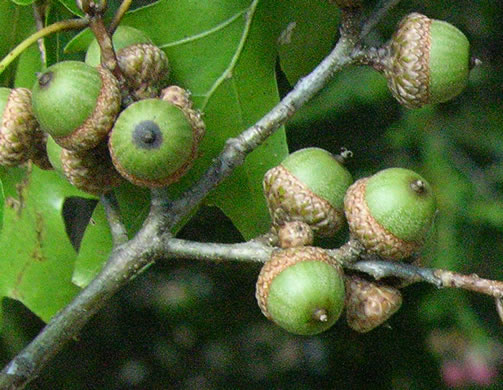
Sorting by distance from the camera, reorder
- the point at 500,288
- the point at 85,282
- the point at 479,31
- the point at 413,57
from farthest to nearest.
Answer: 1. the point at 479,31
2. the point at 85,282
3. the point at 413,57
4. the point at 500,288

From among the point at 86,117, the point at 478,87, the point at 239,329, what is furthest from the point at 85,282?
the point at 478,87

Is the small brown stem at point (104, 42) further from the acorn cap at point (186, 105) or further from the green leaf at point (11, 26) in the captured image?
the green leaf at point (11, 26)

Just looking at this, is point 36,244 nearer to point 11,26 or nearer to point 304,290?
point 11,26

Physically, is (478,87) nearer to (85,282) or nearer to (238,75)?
(238,75)

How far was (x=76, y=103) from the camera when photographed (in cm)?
168

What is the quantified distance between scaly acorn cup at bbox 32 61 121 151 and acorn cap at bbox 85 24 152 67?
0.18 metres

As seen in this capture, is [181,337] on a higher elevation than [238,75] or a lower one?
lower

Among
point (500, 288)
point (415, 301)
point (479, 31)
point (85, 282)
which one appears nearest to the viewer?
point (500, 288)

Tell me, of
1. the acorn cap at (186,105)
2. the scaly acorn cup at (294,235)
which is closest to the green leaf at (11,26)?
the acorn cap at (186,105)

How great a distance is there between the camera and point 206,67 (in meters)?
2.17

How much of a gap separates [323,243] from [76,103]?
979 mm

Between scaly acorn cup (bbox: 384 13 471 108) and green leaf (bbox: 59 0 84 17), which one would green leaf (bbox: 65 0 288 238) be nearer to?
green leaf (bbox: 59 0 84 17)

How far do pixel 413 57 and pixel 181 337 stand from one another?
7.63 ft

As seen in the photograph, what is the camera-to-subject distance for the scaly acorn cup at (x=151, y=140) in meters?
1.65
